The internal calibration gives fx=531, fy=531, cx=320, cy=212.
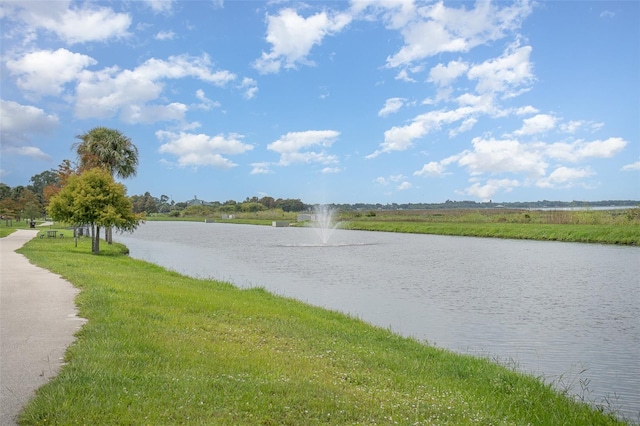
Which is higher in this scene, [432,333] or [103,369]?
Result: [103,369]

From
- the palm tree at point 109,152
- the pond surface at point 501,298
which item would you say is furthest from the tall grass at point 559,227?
the palm tree at point 109,152

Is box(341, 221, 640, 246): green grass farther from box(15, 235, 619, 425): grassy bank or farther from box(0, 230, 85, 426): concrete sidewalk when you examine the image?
box(0, 230, 85, 426): concrete sidewalk

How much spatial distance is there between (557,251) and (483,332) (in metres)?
28.6

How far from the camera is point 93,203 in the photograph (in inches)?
1294

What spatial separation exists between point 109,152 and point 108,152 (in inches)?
2.9

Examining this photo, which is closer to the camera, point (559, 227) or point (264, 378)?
point (264, 378)

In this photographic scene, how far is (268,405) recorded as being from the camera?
652 cm

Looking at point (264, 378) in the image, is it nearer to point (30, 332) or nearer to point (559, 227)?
point (30, 332)

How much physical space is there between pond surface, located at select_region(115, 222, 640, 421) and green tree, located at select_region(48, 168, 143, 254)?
4.82 meters

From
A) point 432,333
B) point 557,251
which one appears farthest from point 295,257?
point 432,333

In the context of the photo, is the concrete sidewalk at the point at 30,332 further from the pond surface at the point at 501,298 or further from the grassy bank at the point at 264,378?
the pond surface at the point at 501,298

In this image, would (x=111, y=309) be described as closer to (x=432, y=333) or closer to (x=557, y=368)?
(x=432, y=333)

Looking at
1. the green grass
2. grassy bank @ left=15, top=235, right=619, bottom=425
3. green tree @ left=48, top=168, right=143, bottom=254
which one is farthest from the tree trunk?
the green grass

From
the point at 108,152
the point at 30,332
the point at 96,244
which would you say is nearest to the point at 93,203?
the point at 96,244
